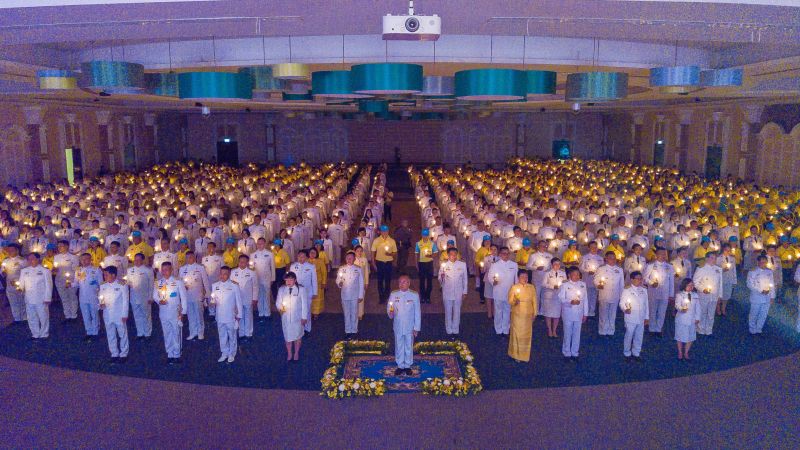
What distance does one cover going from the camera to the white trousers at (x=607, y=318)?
9852 mm

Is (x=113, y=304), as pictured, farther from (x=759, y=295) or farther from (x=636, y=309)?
(x=759, y=295)

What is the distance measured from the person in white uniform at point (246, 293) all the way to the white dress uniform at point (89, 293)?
6.89 feet

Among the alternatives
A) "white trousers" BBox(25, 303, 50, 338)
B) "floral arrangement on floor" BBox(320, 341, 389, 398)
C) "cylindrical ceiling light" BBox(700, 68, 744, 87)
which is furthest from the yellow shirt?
"cylindrical ceiling light" BBox(700, 68, 744, 87)

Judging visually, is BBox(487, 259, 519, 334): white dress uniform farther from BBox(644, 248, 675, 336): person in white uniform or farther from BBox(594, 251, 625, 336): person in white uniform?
BBox(644, 248, 675, 336): person in white uniform

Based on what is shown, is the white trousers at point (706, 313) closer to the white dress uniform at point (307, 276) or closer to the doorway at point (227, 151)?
the white dress uniform at point (307, 276)

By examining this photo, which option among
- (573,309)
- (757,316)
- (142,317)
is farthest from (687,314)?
Answer: (142,317)

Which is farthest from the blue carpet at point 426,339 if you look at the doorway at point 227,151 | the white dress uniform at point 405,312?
the doorway at point 227,151

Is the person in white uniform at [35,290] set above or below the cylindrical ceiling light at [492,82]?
below

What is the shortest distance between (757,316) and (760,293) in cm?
42

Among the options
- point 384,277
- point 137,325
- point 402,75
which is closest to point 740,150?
point 384,277

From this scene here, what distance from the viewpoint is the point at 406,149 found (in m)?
45.8

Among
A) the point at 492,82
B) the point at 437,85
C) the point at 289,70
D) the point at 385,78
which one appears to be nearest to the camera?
the point at 385,78

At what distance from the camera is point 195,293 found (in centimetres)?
962

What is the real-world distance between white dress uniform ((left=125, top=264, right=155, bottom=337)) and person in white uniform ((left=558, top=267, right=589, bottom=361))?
6.34 m
